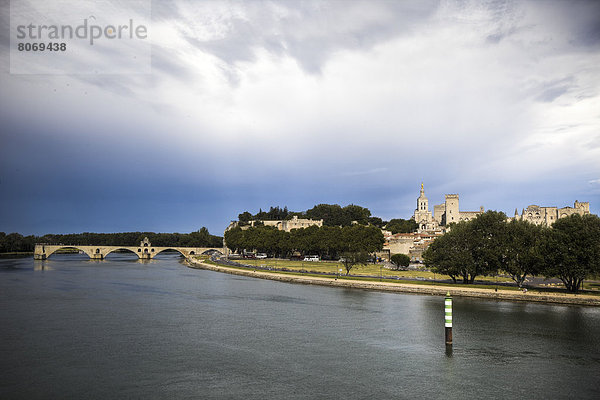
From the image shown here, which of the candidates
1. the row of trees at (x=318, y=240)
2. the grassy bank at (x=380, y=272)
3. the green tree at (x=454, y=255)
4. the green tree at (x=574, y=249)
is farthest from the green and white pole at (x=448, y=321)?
the row of trees at (x=318, y=240)

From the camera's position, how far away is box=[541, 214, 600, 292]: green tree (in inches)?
1836

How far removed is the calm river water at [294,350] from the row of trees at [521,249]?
21.8ft

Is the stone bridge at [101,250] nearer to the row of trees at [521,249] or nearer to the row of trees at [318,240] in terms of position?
the row of trees at [318,240]

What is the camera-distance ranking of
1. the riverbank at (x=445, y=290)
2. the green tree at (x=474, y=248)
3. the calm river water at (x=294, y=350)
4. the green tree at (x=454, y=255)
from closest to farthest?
the calm river water at (x=294, y=350) → the riverbank at (x=445, y=290) → the green tree at (x=474, y=248) → the green tree at (x=454, y=255)

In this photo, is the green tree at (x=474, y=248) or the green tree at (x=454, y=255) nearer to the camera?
the green tree at (x=474, y=248)

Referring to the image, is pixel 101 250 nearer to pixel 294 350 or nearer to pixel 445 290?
pixel 445 290

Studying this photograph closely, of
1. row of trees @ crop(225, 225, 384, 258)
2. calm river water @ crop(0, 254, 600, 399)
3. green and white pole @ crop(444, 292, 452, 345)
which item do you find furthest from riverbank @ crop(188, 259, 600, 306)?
row of trees @ crop(225, 225, 384, 258)

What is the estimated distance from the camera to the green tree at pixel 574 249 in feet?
153

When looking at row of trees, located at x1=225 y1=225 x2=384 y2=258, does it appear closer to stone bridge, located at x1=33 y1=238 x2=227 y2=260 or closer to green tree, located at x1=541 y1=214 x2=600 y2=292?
stone bridge, located at x1=33 y1=238 x2=227 y2=260

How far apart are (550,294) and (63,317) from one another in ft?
155

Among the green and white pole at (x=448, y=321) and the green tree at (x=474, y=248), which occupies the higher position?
the green tree at (x=474, y=248)

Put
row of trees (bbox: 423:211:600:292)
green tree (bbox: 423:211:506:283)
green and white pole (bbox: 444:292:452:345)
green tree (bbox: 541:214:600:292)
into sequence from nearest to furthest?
green and white pole (bbox: 444:292:452:345) → green tree (bbox: 541:214:600:292) → row of trees (bbox: 423:211:600:292) → green tree (bbox: 423:211:506:283)

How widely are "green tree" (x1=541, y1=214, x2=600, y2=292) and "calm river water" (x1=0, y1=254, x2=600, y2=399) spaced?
596 centimetres

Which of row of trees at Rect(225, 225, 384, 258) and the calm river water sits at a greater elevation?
row of trees at Rect(225, 225, 384, 258)
